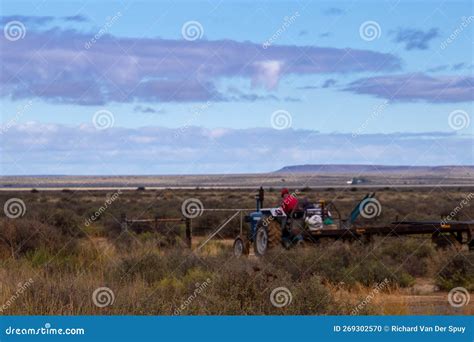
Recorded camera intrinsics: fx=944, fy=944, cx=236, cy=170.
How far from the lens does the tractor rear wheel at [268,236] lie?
22.3 m

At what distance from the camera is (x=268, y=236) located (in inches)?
880

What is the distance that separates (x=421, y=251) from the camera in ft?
73.0

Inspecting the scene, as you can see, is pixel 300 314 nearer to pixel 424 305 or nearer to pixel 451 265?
pixel 424 305

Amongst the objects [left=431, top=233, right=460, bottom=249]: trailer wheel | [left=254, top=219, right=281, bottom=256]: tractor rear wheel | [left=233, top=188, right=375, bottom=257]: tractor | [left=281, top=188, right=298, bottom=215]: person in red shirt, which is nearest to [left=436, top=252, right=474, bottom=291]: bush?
[left=431, top=233, right=460, bottom=249]: trailer wheel

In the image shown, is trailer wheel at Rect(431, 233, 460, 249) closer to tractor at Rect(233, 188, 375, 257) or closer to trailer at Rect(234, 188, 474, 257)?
trailer at Rect(234, 188, 474, 257)

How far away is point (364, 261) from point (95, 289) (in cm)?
738

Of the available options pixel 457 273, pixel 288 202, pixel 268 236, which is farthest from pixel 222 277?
pixel 268 236

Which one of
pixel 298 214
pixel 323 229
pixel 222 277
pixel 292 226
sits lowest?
pixel 222 277

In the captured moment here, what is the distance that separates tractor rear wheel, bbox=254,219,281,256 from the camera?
22312 millimetres

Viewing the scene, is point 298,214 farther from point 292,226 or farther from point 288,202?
point 288,202

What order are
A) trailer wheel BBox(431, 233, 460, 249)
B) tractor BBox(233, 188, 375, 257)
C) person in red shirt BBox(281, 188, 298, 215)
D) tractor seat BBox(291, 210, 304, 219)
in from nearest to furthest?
person in red shirt BBox(281, 188, 298, 215), tractor BBox(233, 188, 375, 257), trailer wheel BBox(431, 233, 460, 249), tractor seat BBox(291, 210, 304, 219)

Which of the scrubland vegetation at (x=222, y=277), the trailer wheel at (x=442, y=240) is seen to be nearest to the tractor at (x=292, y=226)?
the scrubland vegetation at (x=222, y=277)

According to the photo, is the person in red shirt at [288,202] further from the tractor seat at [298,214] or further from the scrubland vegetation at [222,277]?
the scrubland vegetation at [222,277]

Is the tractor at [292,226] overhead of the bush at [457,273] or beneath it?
overhead
